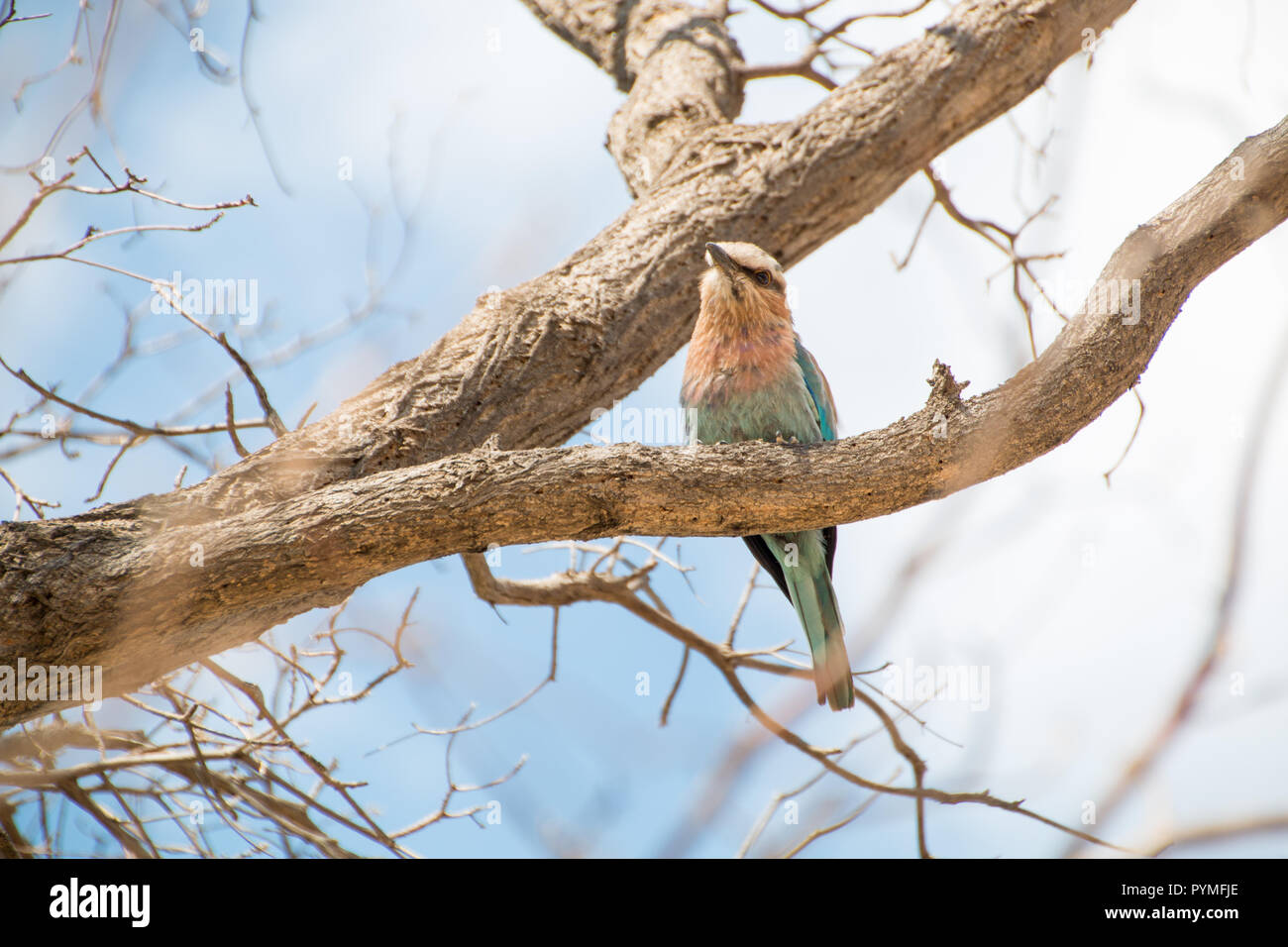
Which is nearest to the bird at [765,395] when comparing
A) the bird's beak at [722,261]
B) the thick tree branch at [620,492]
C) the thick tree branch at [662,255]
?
the bird's beak at [722,261]

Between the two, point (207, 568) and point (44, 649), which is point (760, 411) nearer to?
point (207, 568)

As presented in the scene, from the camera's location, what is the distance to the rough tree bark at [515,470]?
9.36ft

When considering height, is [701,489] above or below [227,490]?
below

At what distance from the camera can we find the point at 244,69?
12.8ft

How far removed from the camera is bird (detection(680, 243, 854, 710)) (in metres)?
4.26

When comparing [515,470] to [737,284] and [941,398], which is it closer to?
[941,398]

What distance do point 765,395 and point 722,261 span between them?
64cm

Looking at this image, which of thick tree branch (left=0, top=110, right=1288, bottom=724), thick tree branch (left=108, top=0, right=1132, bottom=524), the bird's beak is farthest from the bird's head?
thick tree branch (left=0, top=110, right=1288, bottom=724)

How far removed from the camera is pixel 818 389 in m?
4.64

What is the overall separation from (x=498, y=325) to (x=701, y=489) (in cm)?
159

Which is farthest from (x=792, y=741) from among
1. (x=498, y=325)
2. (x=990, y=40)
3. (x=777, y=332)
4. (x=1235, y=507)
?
(x=1235, y=507)

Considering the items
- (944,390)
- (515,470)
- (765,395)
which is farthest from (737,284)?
(515,470)

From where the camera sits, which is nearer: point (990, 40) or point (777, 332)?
point (777, 332)

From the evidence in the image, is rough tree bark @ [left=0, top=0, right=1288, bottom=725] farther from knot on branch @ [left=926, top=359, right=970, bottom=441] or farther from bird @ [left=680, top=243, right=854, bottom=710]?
bird @ [left=680, top=243, right=854, bottom=710]
